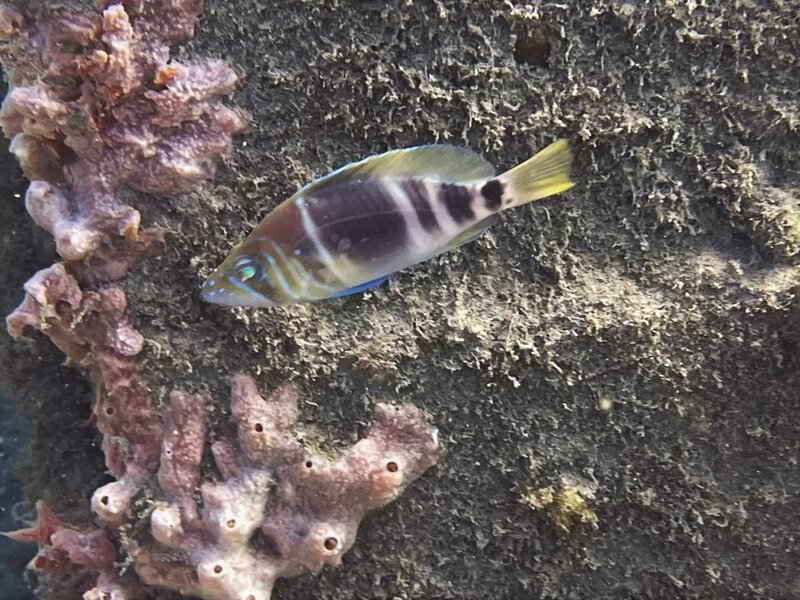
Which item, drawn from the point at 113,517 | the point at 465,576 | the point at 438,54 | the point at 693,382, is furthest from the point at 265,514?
the point at 438,54

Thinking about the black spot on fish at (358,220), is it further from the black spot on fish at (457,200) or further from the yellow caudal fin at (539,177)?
the yellow caudal fin at (539,177)

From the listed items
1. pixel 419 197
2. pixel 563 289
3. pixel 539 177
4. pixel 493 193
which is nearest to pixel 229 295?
pixel 419 197

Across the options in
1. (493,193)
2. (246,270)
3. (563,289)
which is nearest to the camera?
(493,193)

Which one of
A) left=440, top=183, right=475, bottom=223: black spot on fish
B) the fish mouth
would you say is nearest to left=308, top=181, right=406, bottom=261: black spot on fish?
left=440, top=183, right=475, bottom=223: black spot on fish

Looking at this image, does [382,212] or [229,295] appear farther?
[229,295]

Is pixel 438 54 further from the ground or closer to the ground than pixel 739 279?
further from the ground

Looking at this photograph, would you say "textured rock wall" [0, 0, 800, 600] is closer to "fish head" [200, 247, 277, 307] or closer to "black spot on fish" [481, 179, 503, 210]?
"fish head" [200, 247, 277, 307]

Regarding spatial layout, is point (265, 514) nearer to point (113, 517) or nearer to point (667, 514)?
point (113, 517)

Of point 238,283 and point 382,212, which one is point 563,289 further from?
point 238,283
